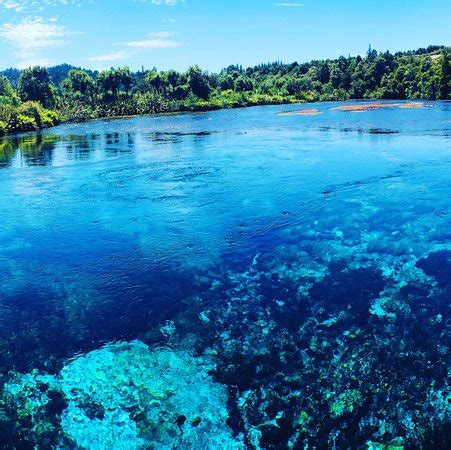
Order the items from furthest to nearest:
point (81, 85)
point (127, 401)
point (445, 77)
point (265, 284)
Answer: point (81, 85) → point (445, 77) → point (265, 284) → point (127, 401)

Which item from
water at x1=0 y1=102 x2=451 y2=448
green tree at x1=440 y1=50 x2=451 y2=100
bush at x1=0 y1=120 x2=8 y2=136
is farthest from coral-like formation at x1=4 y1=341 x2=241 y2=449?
green tree at x1=440 y1=50 x2=451 y2=100

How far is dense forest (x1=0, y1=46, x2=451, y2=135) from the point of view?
11675cm

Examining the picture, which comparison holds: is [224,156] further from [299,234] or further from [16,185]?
[299,234]

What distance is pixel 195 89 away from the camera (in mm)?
139875

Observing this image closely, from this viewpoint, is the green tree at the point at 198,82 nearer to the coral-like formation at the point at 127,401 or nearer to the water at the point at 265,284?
the water at the point at 265,284

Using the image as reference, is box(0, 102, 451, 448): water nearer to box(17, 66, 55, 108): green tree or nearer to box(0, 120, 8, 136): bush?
box(0, 120, 8, 136): bush

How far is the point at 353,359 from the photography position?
13188mm

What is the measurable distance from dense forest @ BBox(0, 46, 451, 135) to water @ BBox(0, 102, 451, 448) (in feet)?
247

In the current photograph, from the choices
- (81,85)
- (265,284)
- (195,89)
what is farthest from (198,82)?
(265,284)

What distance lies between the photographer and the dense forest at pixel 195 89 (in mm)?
116750

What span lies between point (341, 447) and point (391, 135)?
49.1m

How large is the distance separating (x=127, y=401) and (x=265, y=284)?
25.1 ft

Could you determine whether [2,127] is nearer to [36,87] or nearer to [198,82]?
[36,87]

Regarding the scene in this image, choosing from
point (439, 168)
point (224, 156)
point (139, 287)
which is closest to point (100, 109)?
point (224, 156)
